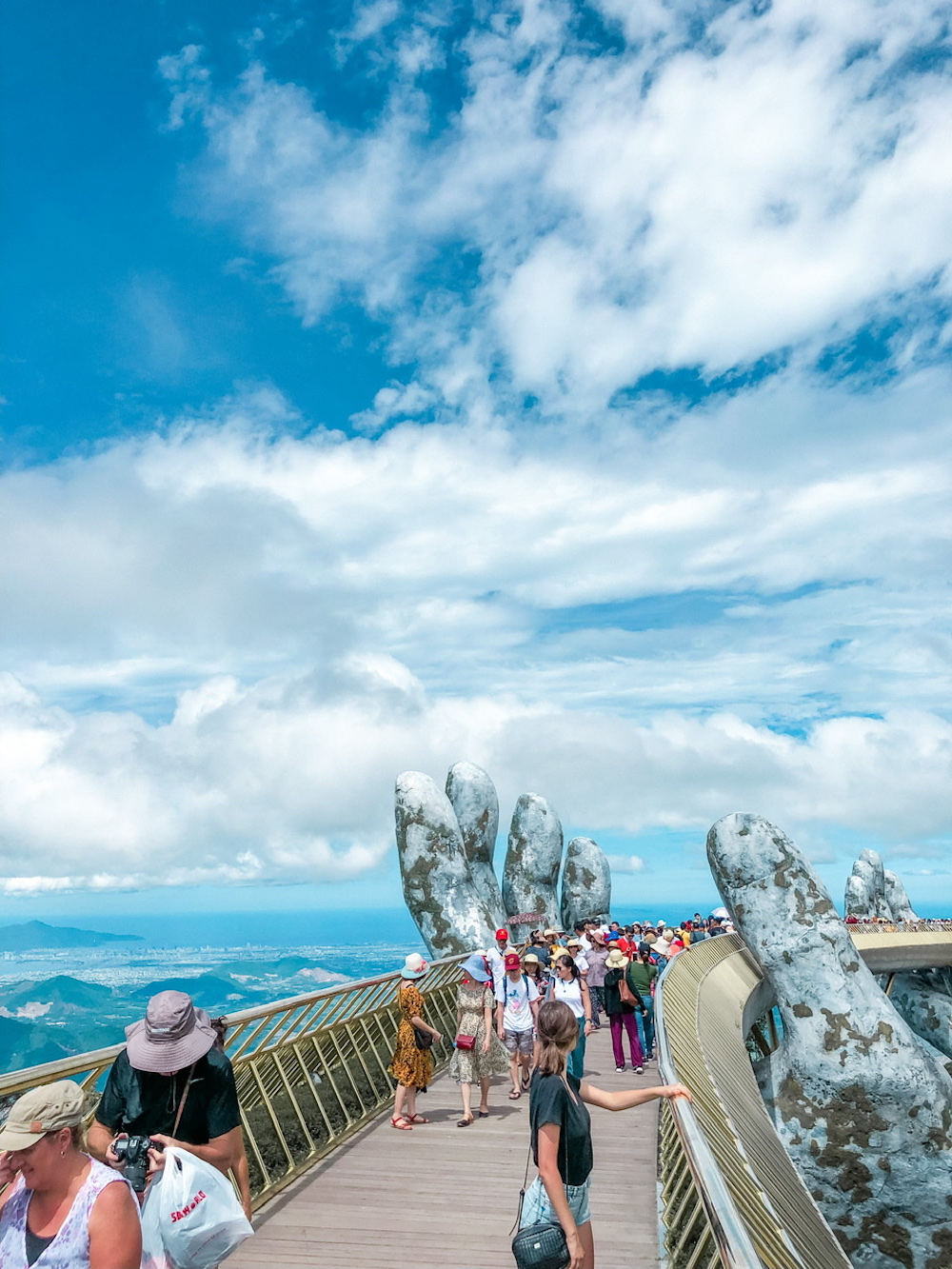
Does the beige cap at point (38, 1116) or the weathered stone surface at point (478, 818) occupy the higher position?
the weathered stone surface at point (478, 818)

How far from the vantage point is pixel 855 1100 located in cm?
1247

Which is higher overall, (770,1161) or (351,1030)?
(351,1030)

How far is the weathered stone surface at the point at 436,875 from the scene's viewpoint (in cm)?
2361

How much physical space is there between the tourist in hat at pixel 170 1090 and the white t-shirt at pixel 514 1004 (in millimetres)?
6023

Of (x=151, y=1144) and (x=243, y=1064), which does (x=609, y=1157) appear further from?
(x=151, y=1144)

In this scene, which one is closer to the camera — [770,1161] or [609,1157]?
[770,1161]

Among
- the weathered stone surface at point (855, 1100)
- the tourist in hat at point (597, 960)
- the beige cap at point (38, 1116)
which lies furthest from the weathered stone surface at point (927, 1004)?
the beige cap at point (38, 1116)

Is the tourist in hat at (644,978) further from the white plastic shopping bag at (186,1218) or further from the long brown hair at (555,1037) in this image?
the white plastic shopping bag at (186,1218)

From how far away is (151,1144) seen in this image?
10.2 feet

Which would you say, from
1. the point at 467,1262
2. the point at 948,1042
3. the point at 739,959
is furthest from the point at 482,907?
the point at 467,1262

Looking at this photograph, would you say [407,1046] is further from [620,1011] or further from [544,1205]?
[544,1205]

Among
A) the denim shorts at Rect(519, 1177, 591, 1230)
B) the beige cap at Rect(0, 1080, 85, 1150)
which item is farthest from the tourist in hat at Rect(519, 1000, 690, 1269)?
the beige cap at Rect(0, 1080, 85, 1150)

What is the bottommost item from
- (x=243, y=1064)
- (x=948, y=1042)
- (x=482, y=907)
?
(x=948, y=1042)

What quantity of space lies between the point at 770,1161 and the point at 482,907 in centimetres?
1824
